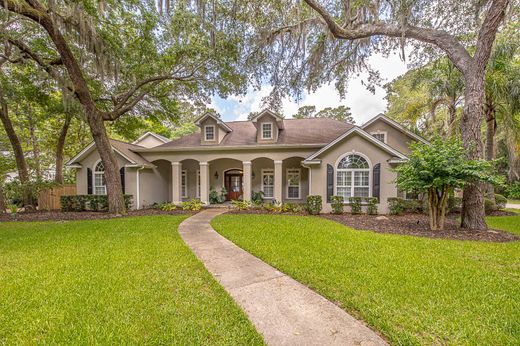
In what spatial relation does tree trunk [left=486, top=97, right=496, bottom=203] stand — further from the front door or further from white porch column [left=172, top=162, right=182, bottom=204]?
white porch column [left=172, top=162, right=182, bottom=204]

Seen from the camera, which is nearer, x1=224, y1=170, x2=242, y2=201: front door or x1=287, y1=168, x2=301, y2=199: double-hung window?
x1=287, y1=168, x2=301, y2=199: double-hung window

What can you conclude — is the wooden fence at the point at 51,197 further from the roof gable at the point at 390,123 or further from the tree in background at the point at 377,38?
the roof gable at the point at 390,123

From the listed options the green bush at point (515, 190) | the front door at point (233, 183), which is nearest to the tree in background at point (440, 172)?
the front door at point (233, 183)

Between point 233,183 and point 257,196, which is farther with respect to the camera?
point 233,183

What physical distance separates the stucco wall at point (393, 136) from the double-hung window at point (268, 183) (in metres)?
6.36

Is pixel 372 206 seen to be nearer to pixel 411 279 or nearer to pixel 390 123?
pixel 390 123

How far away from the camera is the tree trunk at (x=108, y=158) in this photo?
1023cm

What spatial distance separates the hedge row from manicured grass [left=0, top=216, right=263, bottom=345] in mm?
6837

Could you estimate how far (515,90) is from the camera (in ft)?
35.3

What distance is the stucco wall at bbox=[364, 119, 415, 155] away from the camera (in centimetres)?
1250

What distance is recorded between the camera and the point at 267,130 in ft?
44.7

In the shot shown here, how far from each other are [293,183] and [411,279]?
10.9 metres

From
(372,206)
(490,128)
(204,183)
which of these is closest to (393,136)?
(372,206)

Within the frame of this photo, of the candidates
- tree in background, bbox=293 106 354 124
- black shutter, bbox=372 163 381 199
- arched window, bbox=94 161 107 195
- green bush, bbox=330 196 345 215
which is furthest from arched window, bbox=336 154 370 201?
tree in background, bbox=293 106 354 124
